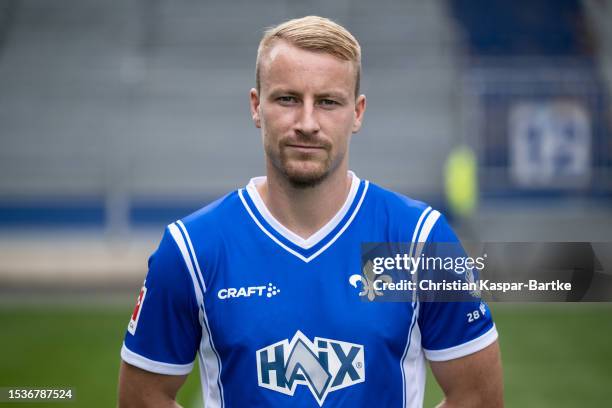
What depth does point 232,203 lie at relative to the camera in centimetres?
259

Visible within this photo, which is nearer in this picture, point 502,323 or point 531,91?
point 502,323

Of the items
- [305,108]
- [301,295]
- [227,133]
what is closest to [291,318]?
[301,295]

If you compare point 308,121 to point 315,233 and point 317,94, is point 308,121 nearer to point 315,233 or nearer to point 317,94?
point 317,94

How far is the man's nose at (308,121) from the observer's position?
2.26 m

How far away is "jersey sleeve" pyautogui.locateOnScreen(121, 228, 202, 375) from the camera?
2406mm

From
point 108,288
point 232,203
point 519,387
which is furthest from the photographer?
point 108,288

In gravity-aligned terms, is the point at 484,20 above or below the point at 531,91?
above

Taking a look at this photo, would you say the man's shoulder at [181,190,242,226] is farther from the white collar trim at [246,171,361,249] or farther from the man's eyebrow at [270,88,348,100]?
the man's eyebrow at [270,88,348,100]

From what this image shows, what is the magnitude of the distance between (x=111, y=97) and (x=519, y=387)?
12773mm

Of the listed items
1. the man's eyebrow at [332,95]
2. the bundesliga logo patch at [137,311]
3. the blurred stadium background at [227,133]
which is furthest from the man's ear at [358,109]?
the blurred stadium background at [227,133]

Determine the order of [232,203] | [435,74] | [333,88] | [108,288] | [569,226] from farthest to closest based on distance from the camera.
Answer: [435,74]
[569,226]
[108,288]
[232,203]
[333,88]

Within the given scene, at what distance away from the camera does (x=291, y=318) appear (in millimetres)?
2396

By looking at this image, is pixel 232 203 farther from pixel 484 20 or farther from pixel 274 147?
pixel 484 20

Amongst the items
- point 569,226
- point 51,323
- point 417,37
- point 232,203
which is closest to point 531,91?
point 569,226
